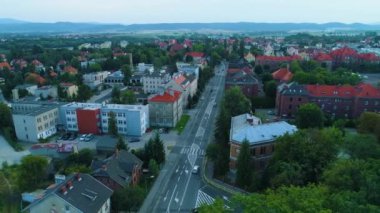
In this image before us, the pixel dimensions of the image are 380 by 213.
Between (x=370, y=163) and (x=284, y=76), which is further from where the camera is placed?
(x=284, y=76)

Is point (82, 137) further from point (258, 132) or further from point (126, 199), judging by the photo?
point (258, 132)

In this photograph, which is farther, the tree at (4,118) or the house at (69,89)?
the house at (69,89)

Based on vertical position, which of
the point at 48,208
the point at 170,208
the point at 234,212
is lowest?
the point at 170,208

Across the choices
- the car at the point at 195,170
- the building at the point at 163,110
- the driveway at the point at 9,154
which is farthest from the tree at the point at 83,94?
the car at the point at 195,170

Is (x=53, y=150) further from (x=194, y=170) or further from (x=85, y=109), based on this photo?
(x=194, y=170)

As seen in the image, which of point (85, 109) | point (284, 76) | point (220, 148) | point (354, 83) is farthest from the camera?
point (284, 76)

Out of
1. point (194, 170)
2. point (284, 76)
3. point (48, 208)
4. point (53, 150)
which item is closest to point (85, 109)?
point (53, 150)

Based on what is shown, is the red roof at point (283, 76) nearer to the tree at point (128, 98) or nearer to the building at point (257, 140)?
the tree at point (128, 98)

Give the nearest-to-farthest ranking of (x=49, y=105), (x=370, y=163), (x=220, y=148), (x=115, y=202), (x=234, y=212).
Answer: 1. (x=234, y=212)
2. (x=370, y=163)
3. (x=115, y=202)
4. (x=220, y=148)
5. (x=49, y=105)
